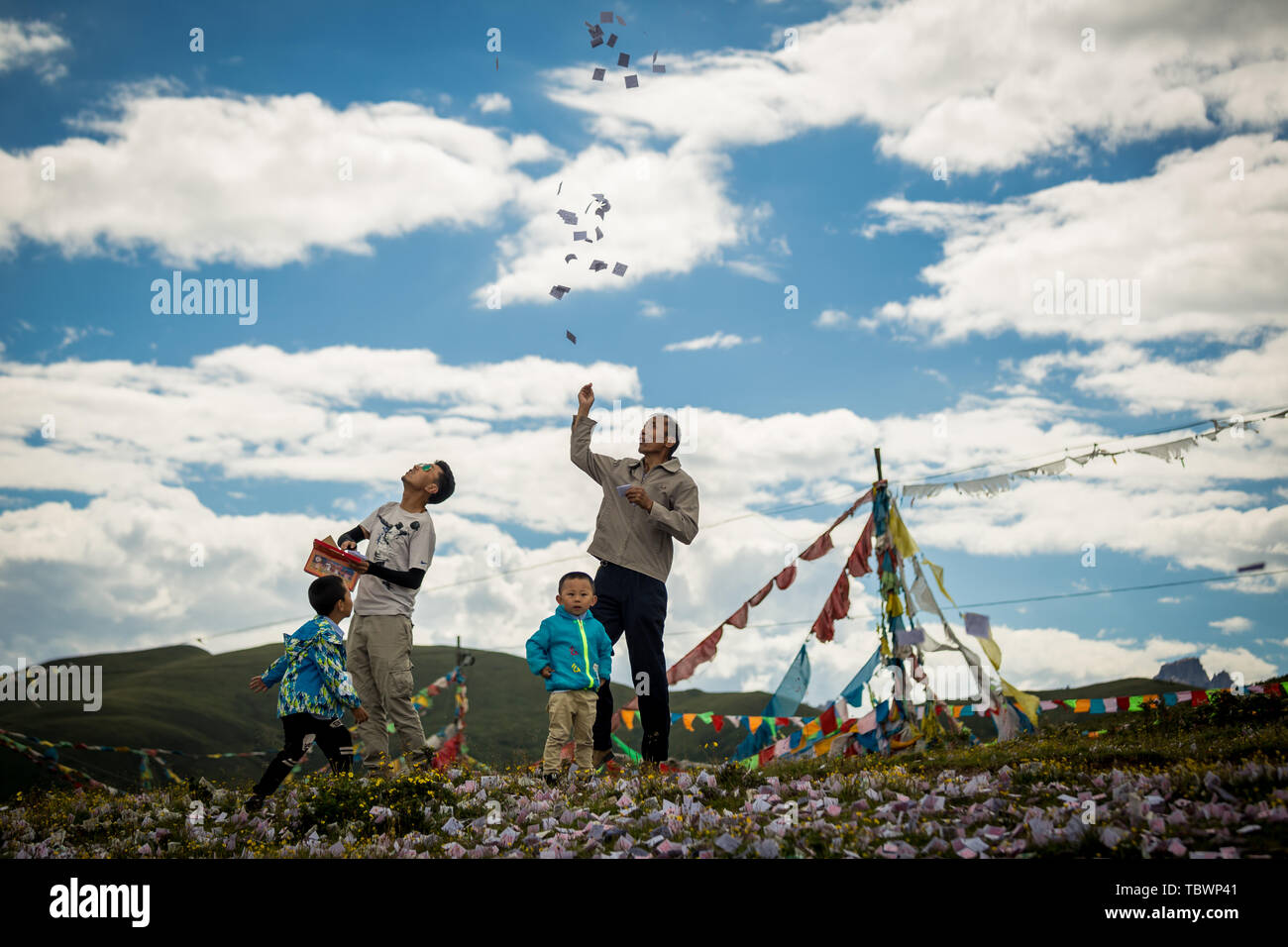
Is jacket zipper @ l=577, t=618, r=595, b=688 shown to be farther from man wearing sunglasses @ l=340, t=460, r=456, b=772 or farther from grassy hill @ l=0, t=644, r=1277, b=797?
grassy hill @ l=0, t=644, r=1277, b=797

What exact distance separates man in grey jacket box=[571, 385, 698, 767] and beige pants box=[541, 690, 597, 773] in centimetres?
29

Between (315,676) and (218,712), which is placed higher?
(315,676)

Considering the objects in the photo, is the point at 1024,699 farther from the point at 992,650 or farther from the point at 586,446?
the point at 586,446

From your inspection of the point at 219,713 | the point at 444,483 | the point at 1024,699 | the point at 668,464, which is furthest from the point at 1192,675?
the point at 219,713

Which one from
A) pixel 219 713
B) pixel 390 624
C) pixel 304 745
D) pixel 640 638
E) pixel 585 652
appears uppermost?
pixel 390 624

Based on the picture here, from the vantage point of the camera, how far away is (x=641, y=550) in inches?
391

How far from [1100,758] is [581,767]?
16.1 feet

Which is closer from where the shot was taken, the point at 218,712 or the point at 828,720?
the point at 828,720

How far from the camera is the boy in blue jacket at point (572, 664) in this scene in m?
9.38

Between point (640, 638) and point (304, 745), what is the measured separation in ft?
11.0

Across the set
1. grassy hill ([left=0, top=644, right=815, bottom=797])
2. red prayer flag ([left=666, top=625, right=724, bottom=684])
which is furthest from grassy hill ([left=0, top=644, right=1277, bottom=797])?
red prayer flag ([left=666, top=625, right=724, bottom=684])
